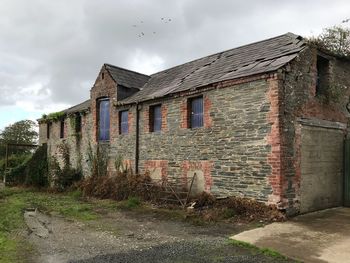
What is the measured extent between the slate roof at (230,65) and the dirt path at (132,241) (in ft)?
16.4

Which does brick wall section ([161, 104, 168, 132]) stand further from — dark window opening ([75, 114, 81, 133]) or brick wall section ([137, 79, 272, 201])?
dark window opening ([75, 114, 81, 133])

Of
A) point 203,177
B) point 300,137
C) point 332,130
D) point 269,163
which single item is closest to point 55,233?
point 203,177

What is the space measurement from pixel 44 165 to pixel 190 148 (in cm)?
1421

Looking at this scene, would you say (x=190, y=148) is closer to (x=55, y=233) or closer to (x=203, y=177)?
(x=203, y=177)

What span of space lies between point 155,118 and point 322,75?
682 cm

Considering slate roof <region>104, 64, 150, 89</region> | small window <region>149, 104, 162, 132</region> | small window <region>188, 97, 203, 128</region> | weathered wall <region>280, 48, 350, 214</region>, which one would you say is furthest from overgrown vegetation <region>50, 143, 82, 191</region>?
weathered wall <region>280, 48, 350, 214</region>

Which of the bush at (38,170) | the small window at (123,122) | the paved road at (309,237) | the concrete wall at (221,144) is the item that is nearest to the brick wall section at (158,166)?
the concrete wall at (221,144)

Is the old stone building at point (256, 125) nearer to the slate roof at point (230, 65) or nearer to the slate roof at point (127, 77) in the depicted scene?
the slate roof at point (230, 65)

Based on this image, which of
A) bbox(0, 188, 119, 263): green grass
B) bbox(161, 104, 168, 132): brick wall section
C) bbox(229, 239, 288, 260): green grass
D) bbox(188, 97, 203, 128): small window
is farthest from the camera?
bbox(161, 104, 168, 132): brick wall section

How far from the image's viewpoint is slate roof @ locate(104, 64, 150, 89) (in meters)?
18.2

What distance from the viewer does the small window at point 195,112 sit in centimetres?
1322

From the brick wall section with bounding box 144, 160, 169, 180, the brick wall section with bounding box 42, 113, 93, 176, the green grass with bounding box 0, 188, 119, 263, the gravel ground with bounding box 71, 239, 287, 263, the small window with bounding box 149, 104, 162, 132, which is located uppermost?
the small window with bounding box 149, 104, 162, 132

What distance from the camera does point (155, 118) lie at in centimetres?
1557

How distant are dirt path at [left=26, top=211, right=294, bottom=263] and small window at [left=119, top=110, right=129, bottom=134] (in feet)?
21.5
